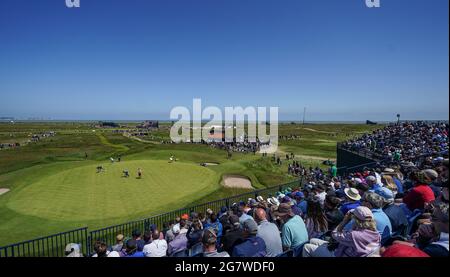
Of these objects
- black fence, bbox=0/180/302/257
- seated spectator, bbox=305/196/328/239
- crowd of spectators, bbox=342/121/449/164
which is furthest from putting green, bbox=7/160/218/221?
seated spectator, bbox=305/196/328/239

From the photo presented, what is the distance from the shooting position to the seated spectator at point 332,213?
5.57 m

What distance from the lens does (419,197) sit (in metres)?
6.14

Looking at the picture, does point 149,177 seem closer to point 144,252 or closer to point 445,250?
point 144,252

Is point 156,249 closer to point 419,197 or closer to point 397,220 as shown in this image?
point 397,220

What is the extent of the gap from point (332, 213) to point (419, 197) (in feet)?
6.84

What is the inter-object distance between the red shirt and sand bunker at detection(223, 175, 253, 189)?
1756 centimetres

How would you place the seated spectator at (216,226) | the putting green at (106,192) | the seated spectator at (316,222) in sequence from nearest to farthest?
1. the seated spectator at (316,222)
2. the seated spectator at (216,226)
3. the putting green at (106,192)

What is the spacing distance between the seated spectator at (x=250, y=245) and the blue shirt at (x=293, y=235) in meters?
0.60

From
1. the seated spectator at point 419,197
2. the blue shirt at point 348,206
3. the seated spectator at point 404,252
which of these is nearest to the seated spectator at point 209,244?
the seated spectator at point 404,252

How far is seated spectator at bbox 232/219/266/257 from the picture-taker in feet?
13.7

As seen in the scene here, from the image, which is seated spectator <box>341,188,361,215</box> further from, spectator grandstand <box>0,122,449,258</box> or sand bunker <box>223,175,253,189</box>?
sand bunker <box>223,175,253,189</box>

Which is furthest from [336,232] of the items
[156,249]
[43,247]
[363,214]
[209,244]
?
[43,247]

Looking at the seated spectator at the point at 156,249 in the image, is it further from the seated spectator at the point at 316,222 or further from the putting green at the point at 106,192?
the putting green at the point at 106,192
